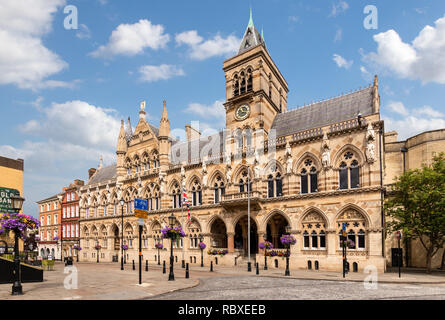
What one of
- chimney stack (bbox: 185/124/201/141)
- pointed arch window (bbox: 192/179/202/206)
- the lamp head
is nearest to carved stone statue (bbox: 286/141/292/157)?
pointed arch window (bbox: 192/179/202/206)

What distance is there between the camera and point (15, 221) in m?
16.6

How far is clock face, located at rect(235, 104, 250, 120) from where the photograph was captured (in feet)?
129

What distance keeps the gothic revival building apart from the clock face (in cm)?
13

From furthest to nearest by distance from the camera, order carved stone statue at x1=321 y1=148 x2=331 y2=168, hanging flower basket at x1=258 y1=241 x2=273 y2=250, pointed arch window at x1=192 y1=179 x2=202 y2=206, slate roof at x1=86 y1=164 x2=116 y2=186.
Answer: slate roof at x1=86 y1=164 x2=116 y2=186 < pointed arch window at x1=192 y1=179 x2=202 y2=206 < hanging flower basket at x1=258 y1=241 x2=273 y2=250 < carved stone statue at x1=321 y1=148 x2=331 y2=168

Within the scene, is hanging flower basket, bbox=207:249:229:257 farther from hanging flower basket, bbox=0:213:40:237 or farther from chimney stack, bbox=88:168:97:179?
chimney stack, bbox=88:168:97:179

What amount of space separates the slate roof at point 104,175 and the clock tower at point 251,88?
27.4 m

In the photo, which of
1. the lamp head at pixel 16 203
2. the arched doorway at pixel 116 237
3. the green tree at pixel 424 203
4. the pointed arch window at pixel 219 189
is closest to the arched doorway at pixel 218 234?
the pointed arch window at pixel 219 189

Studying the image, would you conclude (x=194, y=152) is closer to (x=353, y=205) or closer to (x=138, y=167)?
(x=138, y=167)

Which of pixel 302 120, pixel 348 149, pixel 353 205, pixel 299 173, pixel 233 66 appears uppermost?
pixel 233 66

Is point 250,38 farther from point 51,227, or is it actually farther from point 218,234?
point 51,227

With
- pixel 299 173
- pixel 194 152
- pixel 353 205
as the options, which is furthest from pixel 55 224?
pixel 353 205

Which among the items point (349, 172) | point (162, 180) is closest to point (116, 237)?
point (162, 180)

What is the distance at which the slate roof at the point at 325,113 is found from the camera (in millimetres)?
32688
